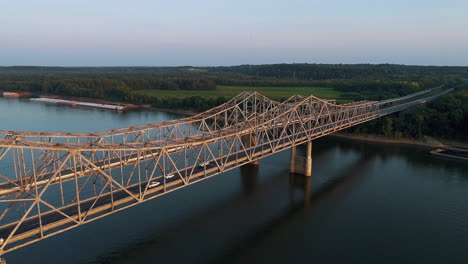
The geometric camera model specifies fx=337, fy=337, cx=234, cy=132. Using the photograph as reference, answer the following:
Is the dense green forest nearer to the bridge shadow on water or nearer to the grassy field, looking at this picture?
the grassy field

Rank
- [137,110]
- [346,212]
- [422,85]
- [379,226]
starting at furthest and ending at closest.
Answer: [422,85] < [137,110] < [346,212] < [379,226]

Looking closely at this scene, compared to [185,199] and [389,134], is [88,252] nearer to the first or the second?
[185,199]

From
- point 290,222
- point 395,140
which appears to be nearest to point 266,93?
point 395,140

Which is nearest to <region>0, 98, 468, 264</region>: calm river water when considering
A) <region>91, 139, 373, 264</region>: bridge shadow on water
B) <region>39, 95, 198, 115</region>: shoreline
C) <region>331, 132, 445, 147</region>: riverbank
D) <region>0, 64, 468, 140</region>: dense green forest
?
<region>91, 139, 373, 264</region>: bridge shadow on water

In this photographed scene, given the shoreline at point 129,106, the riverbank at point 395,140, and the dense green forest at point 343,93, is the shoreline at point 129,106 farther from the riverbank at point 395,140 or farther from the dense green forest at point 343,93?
the riverbank at point 395,140

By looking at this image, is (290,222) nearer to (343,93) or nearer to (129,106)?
(129,106)

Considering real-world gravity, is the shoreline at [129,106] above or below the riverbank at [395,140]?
above

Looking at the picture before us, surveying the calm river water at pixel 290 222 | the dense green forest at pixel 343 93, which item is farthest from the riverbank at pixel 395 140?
the calm river water at pixel 290 222

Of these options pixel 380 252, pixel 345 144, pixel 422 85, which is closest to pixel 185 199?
pixel 380 252
